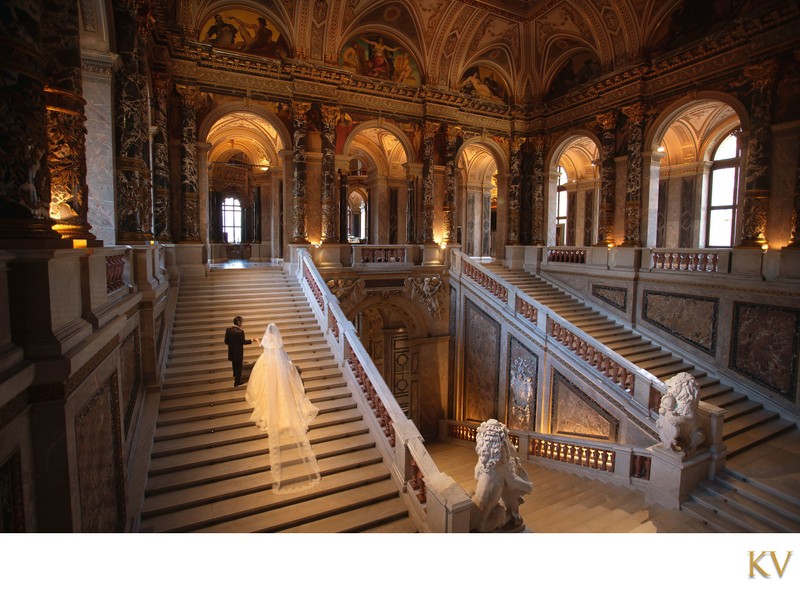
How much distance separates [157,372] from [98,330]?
3.97m

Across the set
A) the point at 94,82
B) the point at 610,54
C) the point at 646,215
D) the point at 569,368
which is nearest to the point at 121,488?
the point at 94,82

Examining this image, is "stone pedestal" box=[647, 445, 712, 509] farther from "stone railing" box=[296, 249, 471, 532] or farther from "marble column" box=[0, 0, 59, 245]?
"marble column" box=[0, 0, 59, 245]

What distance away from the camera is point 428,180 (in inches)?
596

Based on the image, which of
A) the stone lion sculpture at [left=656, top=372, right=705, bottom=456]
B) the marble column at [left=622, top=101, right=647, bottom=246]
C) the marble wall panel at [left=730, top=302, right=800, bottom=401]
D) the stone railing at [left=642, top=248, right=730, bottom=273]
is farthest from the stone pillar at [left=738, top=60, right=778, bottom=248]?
the stone lion sculpture at [left=656, top=372, right=705, bottom=456]

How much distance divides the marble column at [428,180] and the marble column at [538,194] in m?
4.10

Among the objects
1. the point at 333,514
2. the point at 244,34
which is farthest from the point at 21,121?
the point at 244,34

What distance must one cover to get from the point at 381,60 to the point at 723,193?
41.6 feet

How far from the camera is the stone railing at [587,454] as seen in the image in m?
7.77

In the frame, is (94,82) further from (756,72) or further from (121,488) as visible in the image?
(756,72)

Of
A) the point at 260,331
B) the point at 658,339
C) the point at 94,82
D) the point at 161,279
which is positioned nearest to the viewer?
the point at 94,82

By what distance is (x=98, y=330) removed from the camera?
13.1ft

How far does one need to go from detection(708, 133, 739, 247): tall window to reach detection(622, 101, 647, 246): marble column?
14.3ft

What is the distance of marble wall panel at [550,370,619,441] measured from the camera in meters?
9.34

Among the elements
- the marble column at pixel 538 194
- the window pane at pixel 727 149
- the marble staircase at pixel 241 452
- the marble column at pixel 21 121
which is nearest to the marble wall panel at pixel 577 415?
the marble staircase at pixel 241 452
